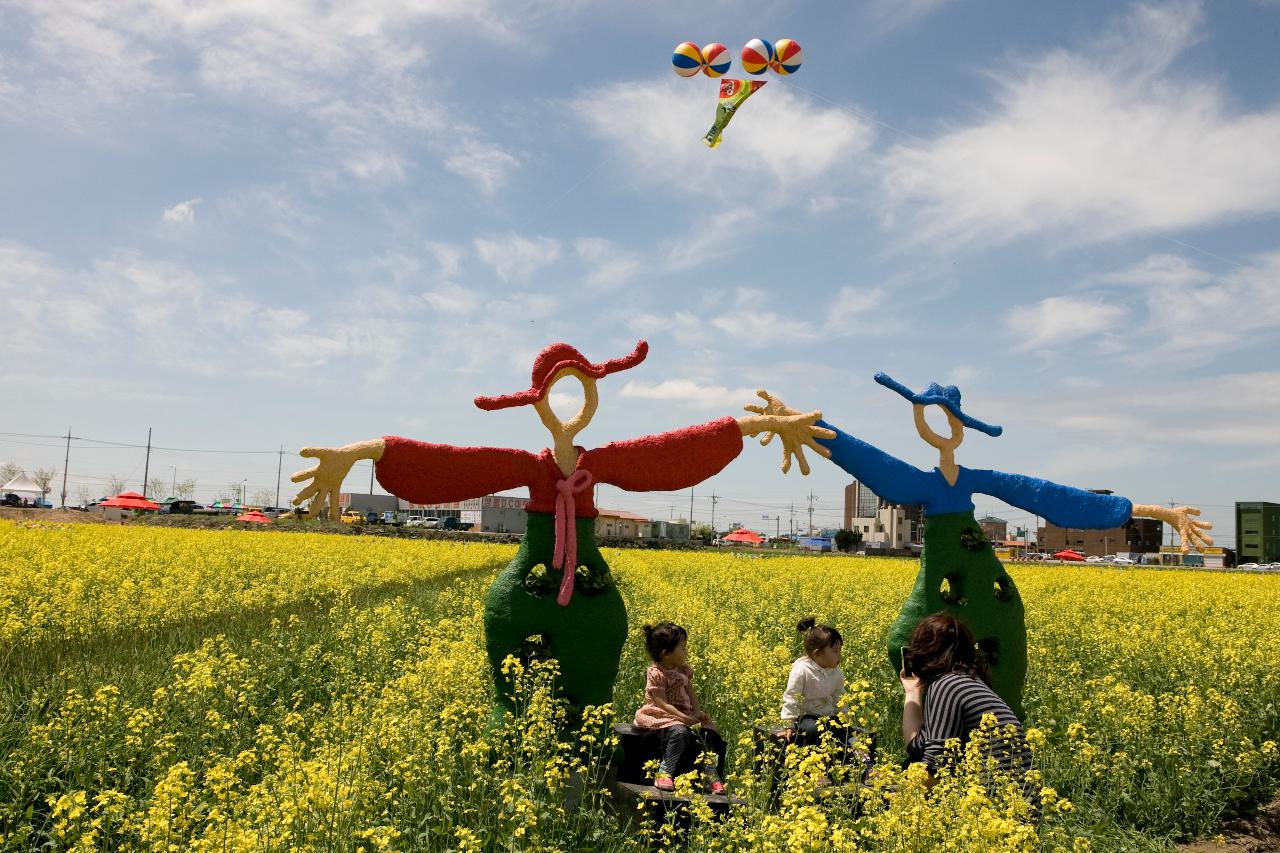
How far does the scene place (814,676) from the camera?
484cm

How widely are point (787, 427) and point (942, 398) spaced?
117 centimetres

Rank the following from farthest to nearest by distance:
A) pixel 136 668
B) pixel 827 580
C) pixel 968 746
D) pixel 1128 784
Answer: pixel 827 580 → pixel 136 668 → pixel 1128 784 → pixel 968 746

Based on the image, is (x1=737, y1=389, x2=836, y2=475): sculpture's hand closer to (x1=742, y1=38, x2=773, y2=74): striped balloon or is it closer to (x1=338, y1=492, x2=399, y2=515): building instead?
(x1=742, y1=38, x2=773, y2=74): striped balloon

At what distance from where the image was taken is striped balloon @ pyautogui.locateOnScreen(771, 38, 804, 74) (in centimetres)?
762

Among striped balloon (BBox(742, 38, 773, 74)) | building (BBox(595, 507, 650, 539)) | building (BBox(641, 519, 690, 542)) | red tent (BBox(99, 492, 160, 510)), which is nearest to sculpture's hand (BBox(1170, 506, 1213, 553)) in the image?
striped balloon (BBox(742, 38, 773, 74))

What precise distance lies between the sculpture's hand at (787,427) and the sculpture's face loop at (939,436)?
0.71 metres

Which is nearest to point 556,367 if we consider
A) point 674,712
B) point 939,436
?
point 674,712

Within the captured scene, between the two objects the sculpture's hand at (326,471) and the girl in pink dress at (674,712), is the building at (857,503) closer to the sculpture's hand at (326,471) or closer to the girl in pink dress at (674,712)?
the girl in pink dress at (674,712)

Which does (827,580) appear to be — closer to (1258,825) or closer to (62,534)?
(1258,825)

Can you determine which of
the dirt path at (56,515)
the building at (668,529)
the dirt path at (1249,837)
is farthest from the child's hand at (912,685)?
the building at (668,529)

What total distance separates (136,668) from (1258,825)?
723cm

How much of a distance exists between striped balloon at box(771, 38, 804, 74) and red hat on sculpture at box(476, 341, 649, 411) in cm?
402

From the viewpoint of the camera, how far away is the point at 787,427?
5043 mm

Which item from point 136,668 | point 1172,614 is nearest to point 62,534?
point 136,668
